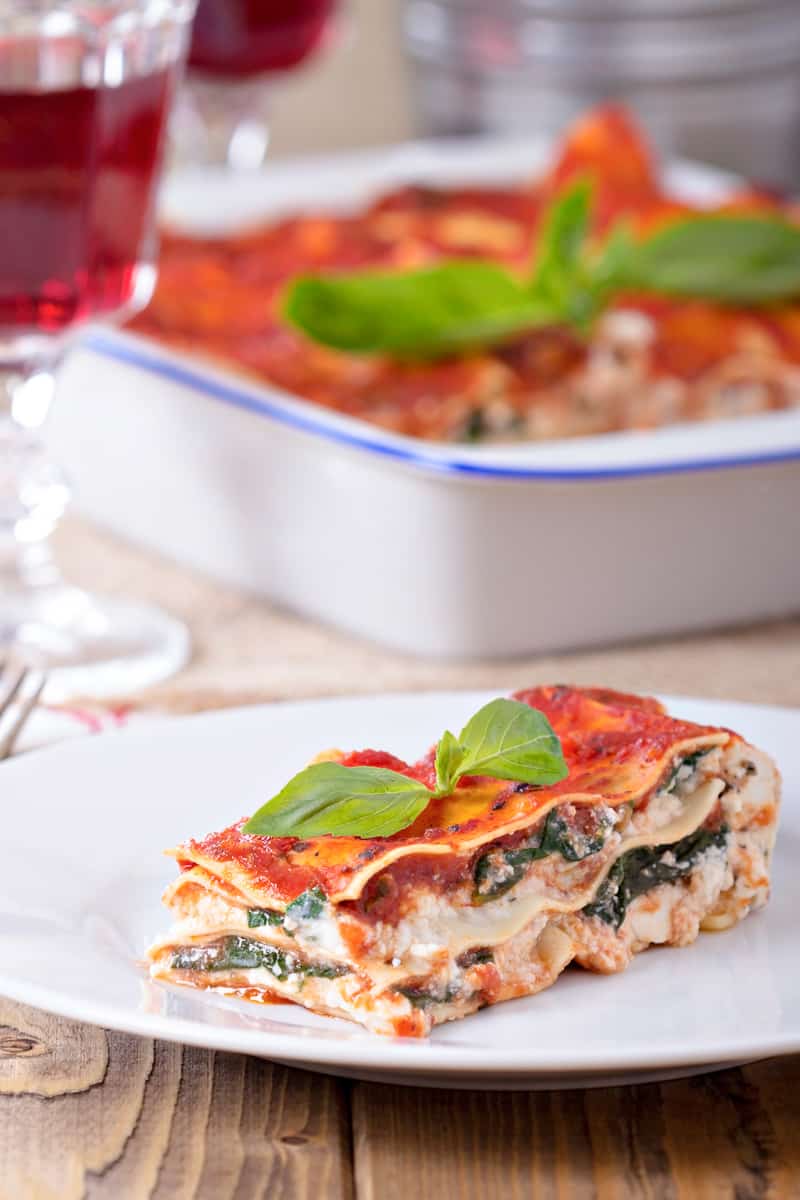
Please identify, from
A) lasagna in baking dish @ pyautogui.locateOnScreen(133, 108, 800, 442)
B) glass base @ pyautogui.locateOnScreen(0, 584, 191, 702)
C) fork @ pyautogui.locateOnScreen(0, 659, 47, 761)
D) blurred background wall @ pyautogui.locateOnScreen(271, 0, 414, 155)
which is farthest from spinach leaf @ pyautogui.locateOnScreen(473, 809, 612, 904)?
blurred background wall @ pyautogui.locateOnScreen(271, 0, 414, 155)

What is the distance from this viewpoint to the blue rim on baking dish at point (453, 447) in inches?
79.8

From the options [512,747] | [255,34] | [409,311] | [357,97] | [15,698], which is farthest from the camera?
[357,97]

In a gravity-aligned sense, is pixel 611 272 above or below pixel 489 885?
above

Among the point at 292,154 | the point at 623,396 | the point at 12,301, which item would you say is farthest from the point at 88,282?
the point at 292,154

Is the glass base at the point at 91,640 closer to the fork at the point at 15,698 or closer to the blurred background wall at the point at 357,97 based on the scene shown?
the fork at the point at 15,698

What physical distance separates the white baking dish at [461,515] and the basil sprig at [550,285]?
0.44ft

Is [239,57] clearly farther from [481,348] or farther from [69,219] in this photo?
[69,219]

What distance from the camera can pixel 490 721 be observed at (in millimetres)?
1330

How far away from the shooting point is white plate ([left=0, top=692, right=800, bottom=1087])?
44.9 inches

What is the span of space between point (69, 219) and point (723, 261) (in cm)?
91

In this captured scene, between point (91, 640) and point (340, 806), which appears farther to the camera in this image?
point (91, 640)

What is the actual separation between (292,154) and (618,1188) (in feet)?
14.7

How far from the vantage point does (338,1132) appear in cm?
123

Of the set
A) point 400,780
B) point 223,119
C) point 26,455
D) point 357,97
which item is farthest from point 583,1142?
point 357,97
